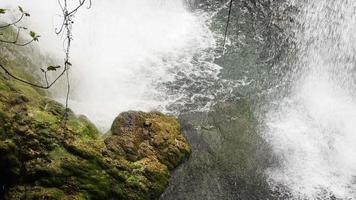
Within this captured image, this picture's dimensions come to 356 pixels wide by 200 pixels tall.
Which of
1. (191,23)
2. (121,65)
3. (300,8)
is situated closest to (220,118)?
(121,65)

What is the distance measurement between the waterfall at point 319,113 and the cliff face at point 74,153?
7.41ft

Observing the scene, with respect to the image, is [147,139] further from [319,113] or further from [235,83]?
[319,113]

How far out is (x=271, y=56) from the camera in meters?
10.8

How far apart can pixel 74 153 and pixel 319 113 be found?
6.12 m

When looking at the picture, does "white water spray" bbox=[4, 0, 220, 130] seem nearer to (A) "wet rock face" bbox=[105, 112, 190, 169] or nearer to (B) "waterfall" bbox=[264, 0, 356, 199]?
(A) "wet rock face" bbox=[105, 112, 190, 169]

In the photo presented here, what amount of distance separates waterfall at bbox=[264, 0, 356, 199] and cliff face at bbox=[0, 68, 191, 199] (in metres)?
2.26

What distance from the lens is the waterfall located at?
293 inches

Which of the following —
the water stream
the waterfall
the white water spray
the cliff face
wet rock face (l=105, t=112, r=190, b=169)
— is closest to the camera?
the cliff face

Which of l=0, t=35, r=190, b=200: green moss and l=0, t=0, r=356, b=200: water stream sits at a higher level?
l=0, t=0, r=356, b=200: water stream

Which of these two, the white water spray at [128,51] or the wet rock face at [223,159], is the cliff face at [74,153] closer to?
the wet rock face at [223,159]

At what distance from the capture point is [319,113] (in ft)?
30.6

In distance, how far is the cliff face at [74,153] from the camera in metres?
5.30

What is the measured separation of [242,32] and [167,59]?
2.71 m

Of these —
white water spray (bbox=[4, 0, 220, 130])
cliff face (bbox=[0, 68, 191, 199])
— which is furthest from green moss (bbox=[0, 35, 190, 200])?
white water spray (bbox=[4, 0, 220, 130])
